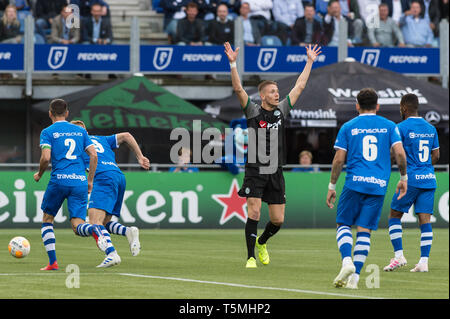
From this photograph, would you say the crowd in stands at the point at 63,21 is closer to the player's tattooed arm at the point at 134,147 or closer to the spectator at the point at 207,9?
the spectator at the point at 207,9

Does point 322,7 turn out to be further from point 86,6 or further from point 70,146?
point 70,146

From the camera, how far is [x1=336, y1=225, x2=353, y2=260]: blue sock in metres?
10.5

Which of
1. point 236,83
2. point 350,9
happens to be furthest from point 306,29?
point 236,83

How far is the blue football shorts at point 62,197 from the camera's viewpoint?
12.9 metres

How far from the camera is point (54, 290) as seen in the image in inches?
404

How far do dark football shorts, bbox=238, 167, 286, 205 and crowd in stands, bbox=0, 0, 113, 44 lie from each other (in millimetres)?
13662

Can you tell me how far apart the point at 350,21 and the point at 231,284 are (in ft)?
57.0

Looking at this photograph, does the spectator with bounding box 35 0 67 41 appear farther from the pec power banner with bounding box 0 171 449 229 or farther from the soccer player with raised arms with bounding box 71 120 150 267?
the soccer player with raised arms with bounding box 71 120 150 267

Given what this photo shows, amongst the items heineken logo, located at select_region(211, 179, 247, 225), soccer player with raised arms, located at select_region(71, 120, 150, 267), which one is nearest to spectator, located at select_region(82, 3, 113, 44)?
heineken logo, located at select_region(211, 179, 247, 225)

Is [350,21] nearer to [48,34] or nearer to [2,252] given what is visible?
[48,34]

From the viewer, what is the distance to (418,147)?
43.5 ft
